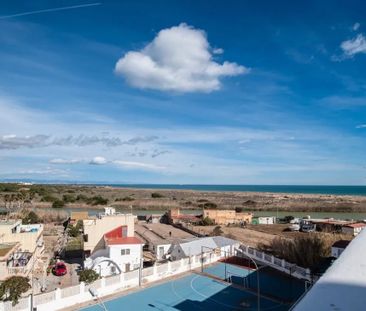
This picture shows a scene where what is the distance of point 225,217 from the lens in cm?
6794

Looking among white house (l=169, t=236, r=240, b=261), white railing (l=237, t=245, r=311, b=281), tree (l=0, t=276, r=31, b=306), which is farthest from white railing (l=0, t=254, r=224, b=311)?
white railing (l=237, t=245, r=311, b=281)

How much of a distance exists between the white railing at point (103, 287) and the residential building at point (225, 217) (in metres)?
35.8

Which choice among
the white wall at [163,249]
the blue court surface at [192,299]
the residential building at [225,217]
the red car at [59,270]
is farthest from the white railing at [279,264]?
the residential building at [225,217]

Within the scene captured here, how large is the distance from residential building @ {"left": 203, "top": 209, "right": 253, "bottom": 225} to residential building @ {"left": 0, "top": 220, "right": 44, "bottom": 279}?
34837 mm

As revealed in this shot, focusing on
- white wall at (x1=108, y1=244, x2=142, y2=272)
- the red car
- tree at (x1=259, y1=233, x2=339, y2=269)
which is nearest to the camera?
white wall at (x1=108, y1=244, x2=142, y2=272)

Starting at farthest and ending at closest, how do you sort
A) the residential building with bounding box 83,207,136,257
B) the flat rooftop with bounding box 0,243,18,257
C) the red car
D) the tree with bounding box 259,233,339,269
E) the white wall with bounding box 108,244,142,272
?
the residential building with bounding box 83,207,136,257 → the red car → the tree with bounding box 259,233,339,269 → the white wall with bounding box 108,244,142,272 → the flat rooftop with bounding box 0,243,18,257

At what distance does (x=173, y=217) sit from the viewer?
64812 mm

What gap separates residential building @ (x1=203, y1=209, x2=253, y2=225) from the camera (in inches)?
2618

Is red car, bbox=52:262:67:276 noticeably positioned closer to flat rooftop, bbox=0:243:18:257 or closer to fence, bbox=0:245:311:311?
flat rooftop, bbox=0:243:18:257

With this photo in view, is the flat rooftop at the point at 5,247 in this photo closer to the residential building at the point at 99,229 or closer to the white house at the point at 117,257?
the white house at the point at 117,257

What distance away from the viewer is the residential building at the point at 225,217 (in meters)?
66.5

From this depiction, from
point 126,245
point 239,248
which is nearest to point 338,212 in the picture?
point 239,248

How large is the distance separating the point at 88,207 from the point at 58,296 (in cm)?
8520

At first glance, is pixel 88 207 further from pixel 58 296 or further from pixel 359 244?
pixel 359 244
